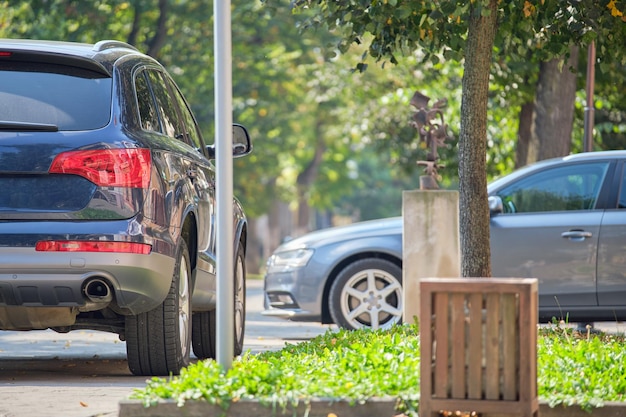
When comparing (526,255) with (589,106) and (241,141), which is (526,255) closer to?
(241,141)

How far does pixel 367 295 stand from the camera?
11781 millimetres

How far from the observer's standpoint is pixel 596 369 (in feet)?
22.0

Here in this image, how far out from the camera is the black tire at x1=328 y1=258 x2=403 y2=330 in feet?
38.4

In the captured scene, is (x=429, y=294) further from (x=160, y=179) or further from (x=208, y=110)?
(x=208, y=110)

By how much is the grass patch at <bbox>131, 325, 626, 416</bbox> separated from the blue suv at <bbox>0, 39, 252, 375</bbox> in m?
0.76

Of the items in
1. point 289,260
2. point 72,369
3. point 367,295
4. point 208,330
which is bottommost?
point 72,369

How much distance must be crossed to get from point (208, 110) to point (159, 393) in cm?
2604

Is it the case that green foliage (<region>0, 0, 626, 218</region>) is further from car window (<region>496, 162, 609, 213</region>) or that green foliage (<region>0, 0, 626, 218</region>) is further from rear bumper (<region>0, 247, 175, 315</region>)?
rear bumper (<region>0, 247, 175, 315</region>)

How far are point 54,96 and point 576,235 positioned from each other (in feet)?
17.0

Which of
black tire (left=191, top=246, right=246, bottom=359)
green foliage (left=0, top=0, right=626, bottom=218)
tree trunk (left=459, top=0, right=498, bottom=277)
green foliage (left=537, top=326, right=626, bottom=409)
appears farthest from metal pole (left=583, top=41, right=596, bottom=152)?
green foliage (left=537, top=326, right=626, bottom=409)

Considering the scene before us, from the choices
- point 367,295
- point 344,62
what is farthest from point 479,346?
point 344,62

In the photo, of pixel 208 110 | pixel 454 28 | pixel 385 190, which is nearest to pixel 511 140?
pixel 208 110

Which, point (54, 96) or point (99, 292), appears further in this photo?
point (54, 96)

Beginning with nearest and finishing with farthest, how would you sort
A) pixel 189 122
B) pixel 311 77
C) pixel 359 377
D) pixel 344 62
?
pixel 359 377, pixel 189 122, pixel 344 62, pixel 311 77
